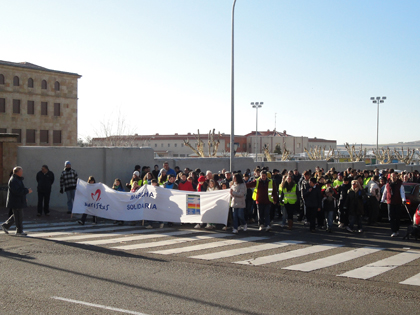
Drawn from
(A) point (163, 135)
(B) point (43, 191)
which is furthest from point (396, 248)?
(A) point (163, 135)

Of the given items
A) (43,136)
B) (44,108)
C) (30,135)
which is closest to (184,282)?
(30,135)

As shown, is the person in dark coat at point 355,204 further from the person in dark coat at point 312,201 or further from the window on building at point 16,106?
the window on building at point 16,106

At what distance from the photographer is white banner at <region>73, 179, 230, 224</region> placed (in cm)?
1423

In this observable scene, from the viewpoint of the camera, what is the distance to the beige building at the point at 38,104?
6350 centimetres

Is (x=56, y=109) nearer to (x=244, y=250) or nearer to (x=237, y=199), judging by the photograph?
(x=237, y=199)

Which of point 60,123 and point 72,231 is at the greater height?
point 60,123

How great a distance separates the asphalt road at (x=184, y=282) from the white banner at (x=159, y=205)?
240 centimetres

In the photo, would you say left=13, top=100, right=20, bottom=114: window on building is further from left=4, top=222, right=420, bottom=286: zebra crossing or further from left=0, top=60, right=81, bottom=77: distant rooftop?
left=4, top=222, right=420, bottom=286: zebra crossing

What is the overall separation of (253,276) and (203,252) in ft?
8.36

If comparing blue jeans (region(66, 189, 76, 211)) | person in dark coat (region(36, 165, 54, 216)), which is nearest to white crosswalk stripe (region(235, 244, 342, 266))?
blue jeans (region(66, 189, 76, 211))

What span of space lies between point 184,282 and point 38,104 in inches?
2566

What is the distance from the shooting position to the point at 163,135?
367 feet

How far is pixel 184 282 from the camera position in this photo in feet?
25.1

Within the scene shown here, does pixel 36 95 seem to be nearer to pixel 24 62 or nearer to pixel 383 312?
pixel 24 62
